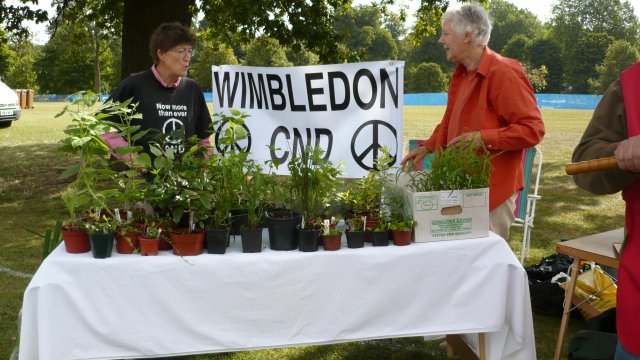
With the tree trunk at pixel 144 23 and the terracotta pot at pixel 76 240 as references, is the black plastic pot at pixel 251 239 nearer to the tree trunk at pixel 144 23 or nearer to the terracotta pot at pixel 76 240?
the terracotta pot at pixel 76 240

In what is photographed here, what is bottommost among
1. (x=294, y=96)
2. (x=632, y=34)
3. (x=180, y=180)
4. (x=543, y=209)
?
(x=543, y=209)

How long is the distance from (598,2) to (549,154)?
91.1 m

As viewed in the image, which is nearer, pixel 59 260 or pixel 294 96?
pixel 59 260

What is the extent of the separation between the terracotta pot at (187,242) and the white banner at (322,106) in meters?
1.88

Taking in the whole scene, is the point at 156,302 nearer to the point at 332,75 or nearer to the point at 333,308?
the point at 333,308

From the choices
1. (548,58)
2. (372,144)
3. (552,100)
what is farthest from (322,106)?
(548,58)

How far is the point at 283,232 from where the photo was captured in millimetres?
2617

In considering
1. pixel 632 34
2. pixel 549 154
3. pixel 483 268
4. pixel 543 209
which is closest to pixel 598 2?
pixel 632 34

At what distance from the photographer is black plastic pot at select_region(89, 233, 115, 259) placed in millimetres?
2438

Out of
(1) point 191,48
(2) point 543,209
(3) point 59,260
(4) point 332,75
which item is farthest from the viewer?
(2) point 543,209

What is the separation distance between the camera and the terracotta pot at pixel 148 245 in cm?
249

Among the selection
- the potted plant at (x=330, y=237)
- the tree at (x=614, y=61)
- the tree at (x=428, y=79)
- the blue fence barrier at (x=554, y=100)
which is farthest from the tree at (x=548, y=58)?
the potted plant at (x=330, y=237)

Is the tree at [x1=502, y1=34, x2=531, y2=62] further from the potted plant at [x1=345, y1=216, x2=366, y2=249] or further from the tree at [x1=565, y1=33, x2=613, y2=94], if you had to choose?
the potted plant at [x1=345, y1=216, x2=366, y2=249]

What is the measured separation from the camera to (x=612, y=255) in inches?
125
